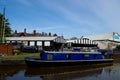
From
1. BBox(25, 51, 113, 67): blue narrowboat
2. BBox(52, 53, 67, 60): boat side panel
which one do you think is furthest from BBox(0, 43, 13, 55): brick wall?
BBox(52, 53, 67, 60): boat side panel

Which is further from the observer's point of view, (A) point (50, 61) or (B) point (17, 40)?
(B) point (17, 40)

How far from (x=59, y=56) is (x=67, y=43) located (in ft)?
107

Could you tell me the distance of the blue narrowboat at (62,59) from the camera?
2969 centimetres

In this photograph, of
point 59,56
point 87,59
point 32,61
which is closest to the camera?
point 32,61

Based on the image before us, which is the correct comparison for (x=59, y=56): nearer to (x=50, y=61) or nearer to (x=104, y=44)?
(x=50, y=61)

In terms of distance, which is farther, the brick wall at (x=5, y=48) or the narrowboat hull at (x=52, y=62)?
the brick wall at (x=5, y=48)

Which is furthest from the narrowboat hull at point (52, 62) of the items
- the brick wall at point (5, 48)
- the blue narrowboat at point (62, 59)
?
the brick wall at point (5, 48)

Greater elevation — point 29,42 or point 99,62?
point 29,42

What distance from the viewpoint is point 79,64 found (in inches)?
1329

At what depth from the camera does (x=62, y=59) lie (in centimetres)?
3212

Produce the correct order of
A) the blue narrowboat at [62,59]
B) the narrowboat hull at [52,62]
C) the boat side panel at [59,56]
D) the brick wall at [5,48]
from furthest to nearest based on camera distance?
the brick wall at [5,48], the boat side panel at [59,56], the blue narrowboat at [62,59], the narrowboat hull at [52,62]

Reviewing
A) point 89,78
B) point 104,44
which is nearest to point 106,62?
point 89,78

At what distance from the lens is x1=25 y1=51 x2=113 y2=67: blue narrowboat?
97.4ft

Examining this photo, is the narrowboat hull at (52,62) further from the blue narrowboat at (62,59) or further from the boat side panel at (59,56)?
the boat side panel at (59,56)
